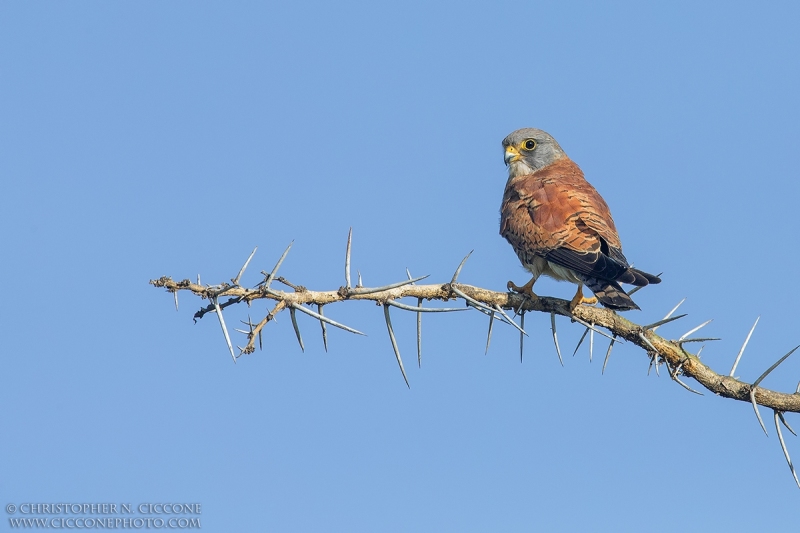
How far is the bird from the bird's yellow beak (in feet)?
2.07

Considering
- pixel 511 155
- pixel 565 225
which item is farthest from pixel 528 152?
pixel 565 225

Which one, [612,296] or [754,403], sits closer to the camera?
[754,403]

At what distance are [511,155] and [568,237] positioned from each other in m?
2.27

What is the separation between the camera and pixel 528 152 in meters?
7.39

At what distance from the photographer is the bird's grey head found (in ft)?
24.1

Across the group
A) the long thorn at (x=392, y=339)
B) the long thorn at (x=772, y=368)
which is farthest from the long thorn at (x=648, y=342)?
the long thorn at (x=392, y=339)

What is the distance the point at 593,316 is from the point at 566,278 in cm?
144

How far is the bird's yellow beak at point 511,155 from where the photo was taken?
7340 mm

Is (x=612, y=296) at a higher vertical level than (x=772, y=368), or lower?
higher

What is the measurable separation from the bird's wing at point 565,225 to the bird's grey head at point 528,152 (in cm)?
91

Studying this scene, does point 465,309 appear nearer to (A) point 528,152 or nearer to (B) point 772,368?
(B) point 772,368

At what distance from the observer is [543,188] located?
6012mm

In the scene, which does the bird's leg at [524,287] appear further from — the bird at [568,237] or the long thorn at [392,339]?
the long thorn at [392,339]

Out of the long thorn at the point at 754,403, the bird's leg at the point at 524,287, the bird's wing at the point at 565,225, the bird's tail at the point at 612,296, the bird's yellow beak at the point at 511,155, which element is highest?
the bird's yellow beak at the point at 511,155
